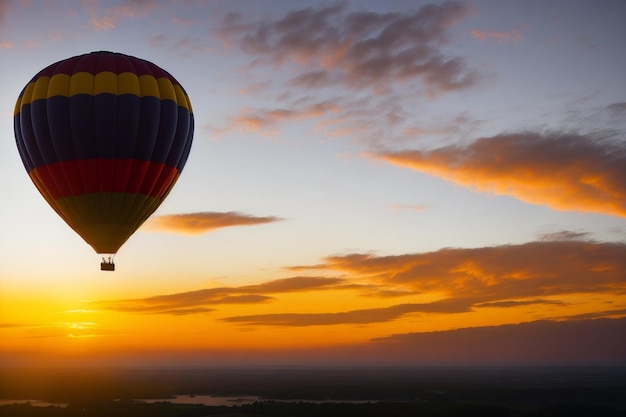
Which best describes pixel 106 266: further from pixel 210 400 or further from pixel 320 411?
pixel 210 400

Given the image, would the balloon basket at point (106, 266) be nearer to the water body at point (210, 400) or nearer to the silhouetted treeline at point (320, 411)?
the silhouetted treeline at point (320, 411)

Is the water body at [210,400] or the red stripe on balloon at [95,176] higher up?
the red stripe on balloon at [95,176]

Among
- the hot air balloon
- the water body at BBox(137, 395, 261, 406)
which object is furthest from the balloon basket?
the water body at BBox(137, 395, 261, 406)

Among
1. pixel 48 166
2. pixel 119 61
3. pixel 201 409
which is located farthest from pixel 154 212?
pixel 201 409

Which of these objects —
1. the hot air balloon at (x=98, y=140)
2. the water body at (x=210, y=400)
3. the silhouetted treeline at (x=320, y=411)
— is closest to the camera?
the hot air balloon at (x=98, y=140)

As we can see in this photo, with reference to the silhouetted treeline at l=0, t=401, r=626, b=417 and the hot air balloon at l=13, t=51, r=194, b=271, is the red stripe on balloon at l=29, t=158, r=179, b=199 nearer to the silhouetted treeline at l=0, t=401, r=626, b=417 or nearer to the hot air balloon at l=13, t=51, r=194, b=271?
the hot air balloon at l=13, t=51, r=194, b=271

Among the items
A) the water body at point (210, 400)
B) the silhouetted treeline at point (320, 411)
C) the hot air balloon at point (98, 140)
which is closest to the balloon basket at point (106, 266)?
the hot air balloon at point (98, 140)

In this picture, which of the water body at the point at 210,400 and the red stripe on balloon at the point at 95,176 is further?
the water body at the point at 210,400
